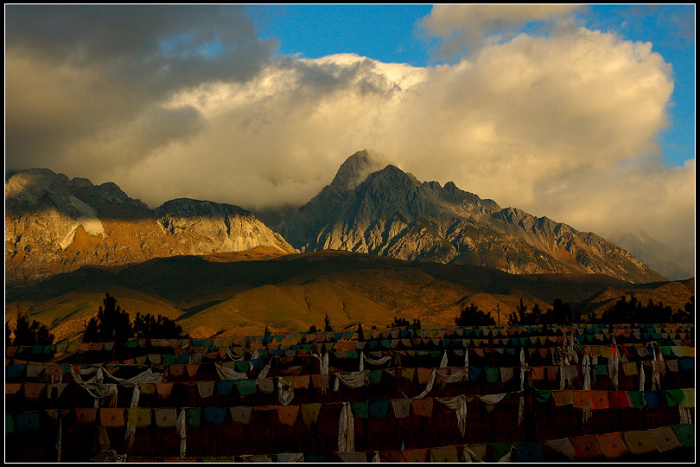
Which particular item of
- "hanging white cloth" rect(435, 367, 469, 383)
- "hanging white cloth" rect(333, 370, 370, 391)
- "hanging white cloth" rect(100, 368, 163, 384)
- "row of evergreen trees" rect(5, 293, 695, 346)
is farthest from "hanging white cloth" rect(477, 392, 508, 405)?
"row of evergreen trees" rect(5, 293, 695, 346)

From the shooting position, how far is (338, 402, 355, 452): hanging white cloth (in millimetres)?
28188

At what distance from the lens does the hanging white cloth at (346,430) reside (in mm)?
28188

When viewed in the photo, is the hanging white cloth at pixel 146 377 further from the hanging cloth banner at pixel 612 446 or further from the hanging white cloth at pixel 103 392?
the hanging cloth banner at pixel 612 446

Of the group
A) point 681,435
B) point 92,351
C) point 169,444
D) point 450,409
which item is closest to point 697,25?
point 681,435

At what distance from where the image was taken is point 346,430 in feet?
93.1

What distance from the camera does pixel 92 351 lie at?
198 ft

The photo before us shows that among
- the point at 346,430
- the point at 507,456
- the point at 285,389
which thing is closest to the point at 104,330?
the point at 285,389

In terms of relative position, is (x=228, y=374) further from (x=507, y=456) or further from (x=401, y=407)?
(x=507, y=456)

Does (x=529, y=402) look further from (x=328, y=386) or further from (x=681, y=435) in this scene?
(x=328, y=386)

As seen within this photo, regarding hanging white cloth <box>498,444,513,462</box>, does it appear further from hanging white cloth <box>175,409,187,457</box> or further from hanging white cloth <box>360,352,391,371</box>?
hanging white cloth <box>360,352,391,371</box>

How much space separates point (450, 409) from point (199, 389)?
13691 mm

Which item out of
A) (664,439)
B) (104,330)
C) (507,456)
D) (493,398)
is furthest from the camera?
(104,330)

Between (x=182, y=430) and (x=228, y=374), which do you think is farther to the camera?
(x=228, y=374)

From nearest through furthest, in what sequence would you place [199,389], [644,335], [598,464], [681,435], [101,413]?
[598,464]
[681,435]
[101,413]
[199,389]
[644,335]
